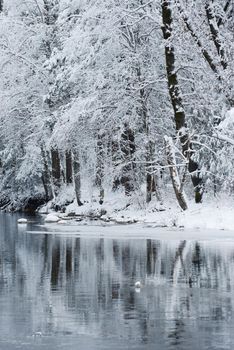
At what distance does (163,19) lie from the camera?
26766mm

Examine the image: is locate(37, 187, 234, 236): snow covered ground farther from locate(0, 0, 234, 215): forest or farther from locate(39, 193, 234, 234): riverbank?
locate(0, 0, 234, 215): forest

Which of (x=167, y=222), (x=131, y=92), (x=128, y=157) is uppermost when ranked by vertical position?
(x=131, y=92)

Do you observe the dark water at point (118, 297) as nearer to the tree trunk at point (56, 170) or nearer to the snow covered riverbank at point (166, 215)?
the snow covered riverbank at point (166, 215)

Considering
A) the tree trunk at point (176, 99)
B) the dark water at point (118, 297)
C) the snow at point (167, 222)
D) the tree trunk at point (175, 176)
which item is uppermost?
the tree trunk at point (176, 99)

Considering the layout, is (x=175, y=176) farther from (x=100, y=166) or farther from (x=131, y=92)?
(x=100, y=166)

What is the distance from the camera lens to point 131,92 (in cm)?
3033

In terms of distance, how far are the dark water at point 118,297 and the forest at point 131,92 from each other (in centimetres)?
904

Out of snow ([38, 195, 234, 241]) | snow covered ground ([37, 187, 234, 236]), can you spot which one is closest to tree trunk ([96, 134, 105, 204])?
snow covered ground ([37, 187, 234, 236])

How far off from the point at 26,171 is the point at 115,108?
1605 centimetres

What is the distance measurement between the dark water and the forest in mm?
9042

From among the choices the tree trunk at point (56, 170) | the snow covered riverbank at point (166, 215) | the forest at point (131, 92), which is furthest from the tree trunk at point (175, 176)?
the tree trunk at point (56, 170)

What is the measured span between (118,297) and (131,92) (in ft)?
66.6

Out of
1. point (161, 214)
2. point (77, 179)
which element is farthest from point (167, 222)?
point (77, 179)

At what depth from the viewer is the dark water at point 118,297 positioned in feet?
26.1
